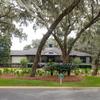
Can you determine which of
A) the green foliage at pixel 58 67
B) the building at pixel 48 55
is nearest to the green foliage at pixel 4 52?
the building at pixel 48 55

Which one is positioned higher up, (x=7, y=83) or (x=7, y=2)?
(x=7, y=2)

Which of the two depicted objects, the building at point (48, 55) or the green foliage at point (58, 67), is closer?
the green foliage at point (58, 67)

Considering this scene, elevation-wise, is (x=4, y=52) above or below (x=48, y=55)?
above

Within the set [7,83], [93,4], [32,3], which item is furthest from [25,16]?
[7,83]

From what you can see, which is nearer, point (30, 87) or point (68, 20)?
point (30, 87)

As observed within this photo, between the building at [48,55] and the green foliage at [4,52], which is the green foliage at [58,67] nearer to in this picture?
the green foliage at [4,52]

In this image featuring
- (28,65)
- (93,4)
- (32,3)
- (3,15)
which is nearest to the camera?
(32,3)

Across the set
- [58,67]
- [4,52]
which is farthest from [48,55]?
[58,67]

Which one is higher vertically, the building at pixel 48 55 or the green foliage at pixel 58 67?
the building at pixel 48 55

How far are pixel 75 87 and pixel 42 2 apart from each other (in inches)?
427

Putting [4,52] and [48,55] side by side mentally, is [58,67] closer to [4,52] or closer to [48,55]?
[4,52]

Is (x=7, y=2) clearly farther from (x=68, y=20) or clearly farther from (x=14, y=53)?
(x=14, y=53)

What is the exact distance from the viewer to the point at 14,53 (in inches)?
2699

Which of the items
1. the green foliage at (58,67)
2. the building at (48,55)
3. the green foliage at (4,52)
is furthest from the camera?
the building at (48,55)
